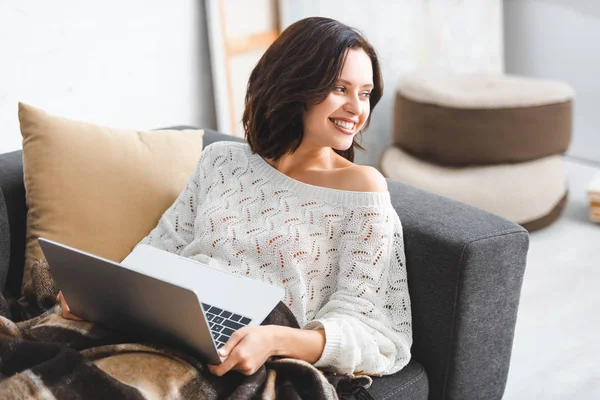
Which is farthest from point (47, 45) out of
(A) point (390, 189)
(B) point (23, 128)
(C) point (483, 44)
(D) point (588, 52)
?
(D) point (588, 52)

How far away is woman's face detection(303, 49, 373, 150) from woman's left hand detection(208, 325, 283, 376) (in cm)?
42

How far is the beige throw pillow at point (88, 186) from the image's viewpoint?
68.9 inches

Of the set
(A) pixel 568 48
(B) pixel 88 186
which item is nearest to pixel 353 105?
(B) pixel 88 186

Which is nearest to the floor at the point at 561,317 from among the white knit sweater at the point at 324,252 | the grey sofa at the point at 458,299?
the grey sofa at the point at 458,299

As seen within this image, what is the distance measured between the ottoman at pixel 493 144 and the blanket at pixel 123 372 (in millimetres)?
1685

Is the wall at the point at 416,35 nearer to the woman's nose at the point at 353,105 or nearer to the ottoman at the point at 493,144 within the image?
the ottoman at the point at 493,144

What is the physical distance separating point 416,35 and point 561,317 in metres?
1.47

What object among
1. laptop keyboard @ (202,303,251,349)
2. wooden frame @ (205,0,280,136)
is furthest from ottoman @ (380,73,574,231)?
laptop keyboard @ (202,303,251,349)

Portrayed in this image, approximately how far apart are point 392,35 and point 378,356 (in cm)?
210

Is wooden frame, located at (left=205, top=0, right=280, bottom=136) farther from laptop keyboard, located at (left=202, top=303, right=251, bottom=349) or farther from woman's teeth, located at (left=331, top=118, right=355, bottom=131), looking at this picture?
laptop keyboard, located at (left=202, top=303, right=251, bottom=349)

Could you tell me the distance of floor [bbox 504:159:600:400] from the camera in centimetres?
209

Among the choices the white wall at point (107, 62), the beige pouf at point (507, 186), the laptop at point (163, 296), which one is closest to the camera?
the laptop at point (163, 296)

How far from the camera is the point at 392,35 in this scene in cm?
328

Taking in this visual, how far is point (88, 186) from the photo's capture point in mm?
1771
